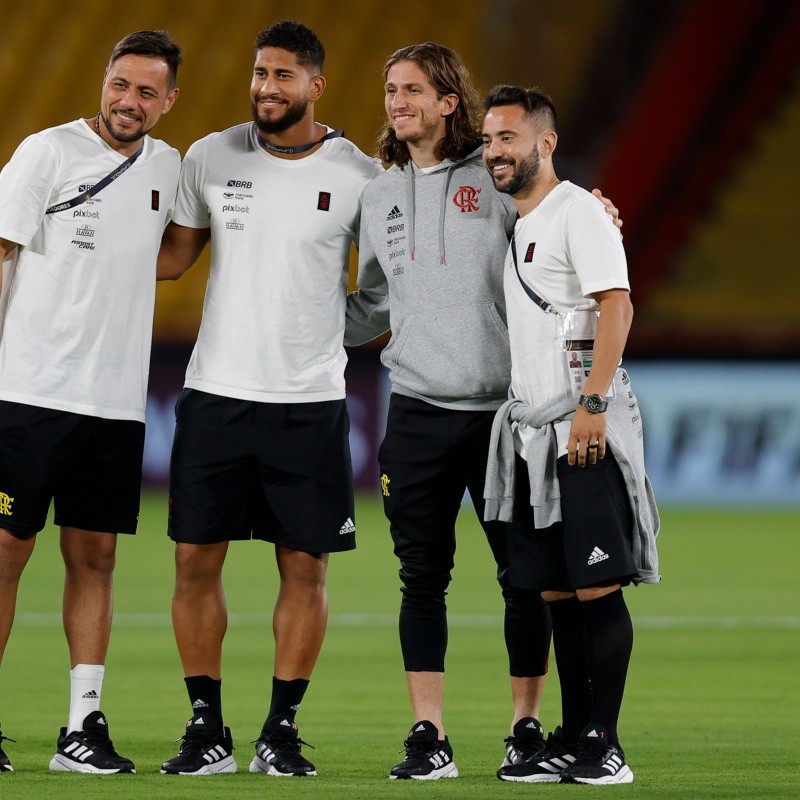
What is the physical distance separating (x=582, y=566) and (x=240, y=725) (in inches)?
71.6

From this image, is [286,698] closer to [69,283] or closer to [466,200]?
[69,283]

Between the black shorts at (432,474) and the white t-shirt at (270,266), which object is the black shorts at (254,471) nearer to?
the white t-shirt at (270,266)

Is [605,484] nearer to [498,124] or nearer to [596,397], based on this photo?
[596,397]

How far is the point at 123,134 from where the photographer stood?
493 centimetres

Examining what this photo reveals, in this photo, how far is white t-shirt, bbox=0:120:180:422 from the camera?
4.86 meters

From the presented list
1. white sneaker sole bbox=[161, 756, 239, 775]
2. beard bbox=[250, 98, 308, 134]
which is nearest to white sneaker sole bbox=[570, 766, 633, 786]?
white sneaker sole bbox=[161, 756, 239, 775]

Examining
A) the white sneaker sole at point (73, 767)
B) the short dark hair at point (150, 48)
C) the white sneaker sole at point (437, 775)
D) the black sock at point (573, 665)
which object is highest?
the short dark hair at point (150, 48)

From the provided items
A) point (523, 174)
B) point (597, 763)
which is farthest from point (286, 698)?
point (523, 174)

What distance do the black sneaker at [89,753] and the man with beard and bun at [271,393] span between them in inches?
12.0

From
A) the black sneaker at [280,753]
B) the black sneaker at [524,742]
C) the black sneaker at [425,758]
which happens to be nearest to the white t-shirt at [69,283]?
the black sneaker at [280,753]

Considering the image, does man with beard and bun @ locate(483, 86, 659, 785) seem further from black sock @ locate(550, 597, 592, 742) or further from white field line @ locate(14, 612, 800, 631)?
white field line @ locate(14, 612, 800, 631)

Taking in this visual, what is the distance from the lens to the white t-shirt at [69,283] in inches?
191

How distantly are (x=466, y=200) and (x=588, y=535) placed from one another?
3.78 ft

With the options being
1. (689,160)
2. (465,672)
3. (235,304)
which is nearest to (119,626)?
(465,672)
